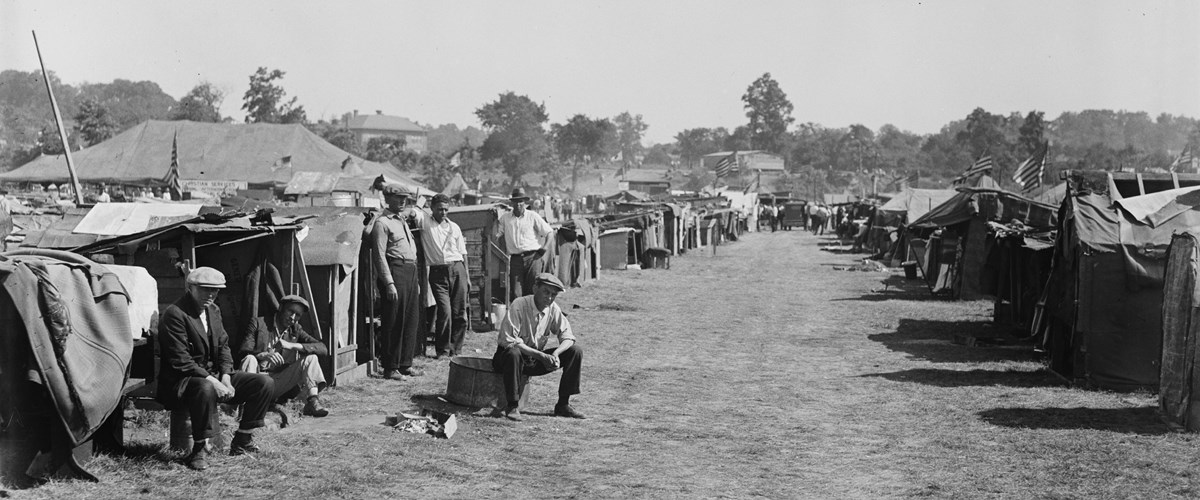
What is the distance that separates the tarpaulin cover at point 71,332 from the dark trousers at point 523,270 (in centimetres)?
944

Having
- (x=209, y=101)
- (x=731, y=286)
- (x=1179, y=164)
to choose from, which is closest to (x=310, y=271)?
(x=731, y=286)

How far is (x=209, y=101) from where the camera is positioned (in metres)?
86.6

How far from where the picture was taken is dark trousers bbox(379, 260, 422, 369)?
11.6m

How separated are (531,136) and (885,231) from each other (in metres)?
72.4

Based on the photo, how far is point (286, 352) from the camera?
30.2 ft

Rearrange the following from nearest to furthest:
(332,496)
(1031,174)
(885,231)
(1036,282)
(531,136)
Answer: (332,496), (1036,282), (1031,174), (885,231), (531,136)

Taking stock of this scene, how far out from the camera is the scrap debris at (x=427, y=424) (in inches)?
352

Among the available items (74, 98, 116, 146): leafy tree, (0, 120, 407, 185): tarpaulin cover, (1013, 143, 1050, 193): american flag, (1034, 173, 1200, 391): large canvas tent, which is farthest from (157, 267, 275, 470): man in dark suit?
(74, 98, 116, 146): leafy tree

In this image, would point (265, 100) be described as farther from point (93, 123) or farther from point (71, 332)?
point (71, 332)

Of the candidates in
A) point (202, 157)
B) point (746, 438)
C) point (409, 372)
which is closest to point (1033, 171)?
point (409, 372)

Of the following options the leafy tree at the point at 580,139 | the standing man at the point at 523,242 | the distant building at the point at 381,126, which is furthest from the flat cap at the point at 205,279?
the distant building at the point at 381,126

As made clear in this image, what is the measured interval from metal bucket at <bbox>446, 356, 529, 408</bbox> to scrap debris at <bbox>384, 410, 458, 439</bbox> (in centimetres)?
72

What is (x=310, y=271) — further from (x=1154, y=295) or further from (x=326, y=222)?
(x=1154, y=295)

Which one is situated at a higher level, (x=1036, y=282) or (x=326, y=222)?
(x=326, y=222)
